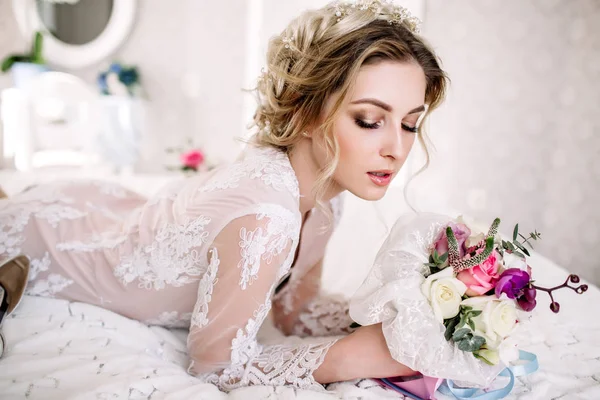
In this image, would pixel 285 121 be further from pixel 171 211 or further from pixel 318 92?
pixel 171 211

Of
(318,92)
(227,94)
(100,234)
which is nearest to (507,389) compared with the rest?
(318,92)

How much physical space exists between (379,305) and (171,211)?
0.74m

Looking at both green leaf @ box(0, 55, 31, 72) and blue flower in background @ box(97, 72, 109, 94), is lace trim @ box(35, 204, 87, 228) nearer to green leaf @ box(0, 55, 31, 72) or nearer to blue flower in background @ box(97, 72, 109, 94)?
blue flower in background @ box(97, 72, 109, 94)

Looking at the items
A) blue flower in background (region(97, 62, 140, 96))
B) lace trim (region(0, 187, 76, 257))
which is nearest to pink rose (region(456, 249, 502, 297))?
lace trim (region(0, 187, 76, 257))

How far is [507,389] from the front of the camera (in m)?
1.04

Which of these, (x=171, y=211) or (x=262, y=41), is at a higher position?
(x=262, y=41)

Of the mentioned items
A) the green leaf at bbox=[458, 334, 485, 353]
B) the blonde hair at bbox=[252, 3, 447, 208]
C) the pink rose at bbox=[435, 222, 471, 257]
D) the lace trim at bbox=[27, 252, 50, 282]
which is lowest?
the lace trim at bbox=[27, 252, 50, 282]

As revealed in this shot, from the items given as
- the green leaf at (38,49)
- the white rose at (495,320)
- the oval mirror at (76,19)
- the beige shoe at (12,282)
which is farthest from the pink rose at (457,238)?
the oval mirror at (76,19)

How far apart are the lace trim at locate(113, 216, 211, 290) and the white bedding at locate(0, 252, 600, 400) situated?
0.13 metres

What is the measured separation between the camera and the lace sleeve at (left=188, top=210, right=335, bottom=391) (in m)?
1.08

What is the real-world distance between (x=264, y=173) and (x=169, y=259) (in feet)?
1.25

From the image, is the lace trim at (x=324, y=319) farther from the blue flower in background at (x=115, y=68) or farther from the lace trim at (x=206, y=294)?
the blue flower in background at (x=115, y=68)

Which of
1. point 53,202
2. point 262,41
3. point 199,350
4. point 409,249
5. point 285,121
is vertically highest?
A: point 262,41

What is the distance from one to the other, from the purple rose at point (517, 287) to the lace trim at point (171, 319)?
0.88m
